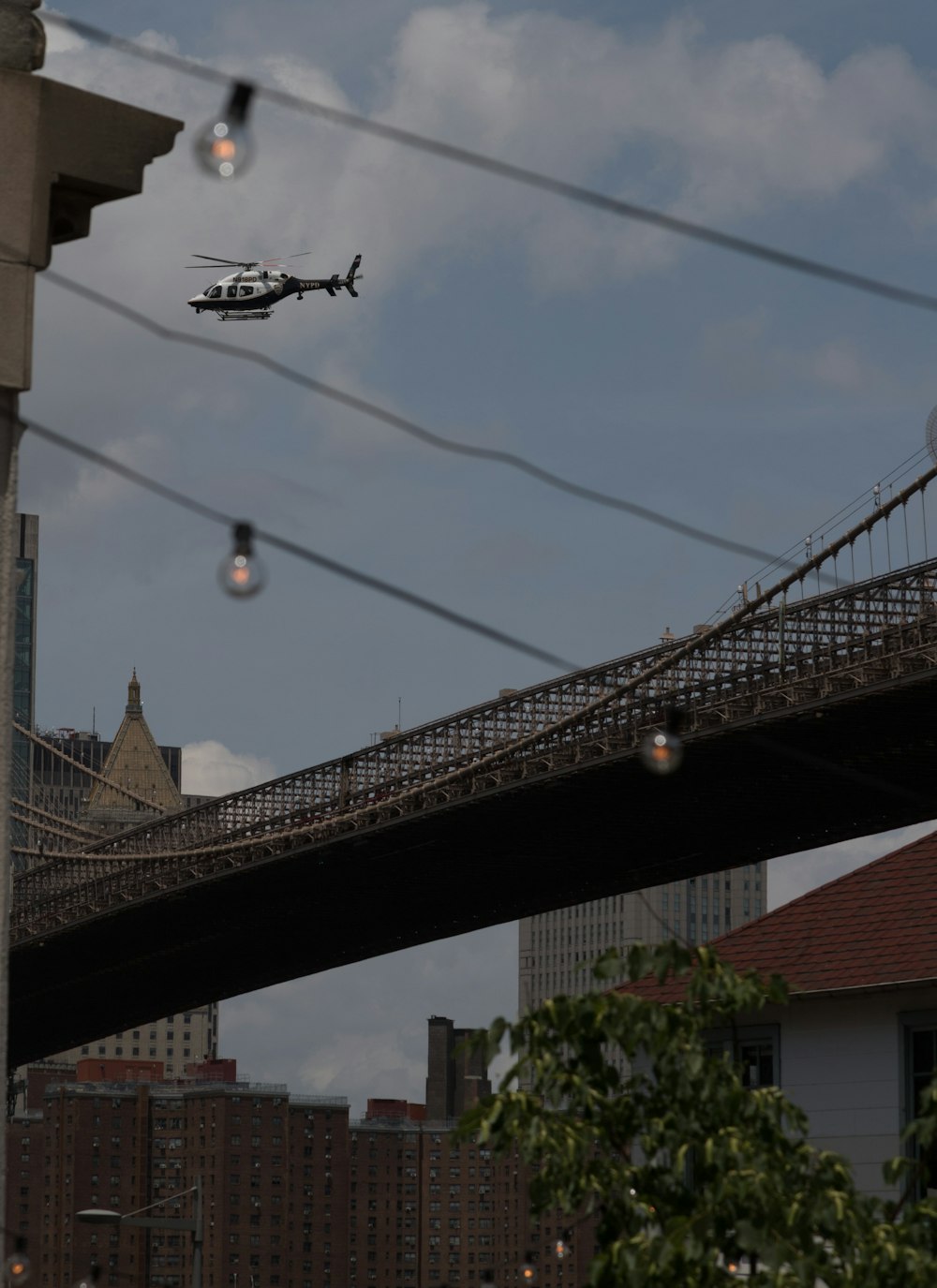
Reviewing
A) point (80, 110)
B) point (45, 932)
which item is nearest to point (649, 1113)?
point (80, 110)

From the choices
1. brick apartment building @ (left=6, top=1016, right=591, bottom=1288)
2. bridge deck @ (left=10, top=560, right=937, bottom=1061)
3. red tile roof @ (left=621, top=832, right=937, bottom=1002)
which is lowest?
brick apartment building @ (left=6, top=1016, right=591, bottom=1288)

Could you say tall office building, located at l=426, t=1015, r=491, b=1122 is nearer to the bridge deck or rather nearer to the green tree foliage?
the bridge deck

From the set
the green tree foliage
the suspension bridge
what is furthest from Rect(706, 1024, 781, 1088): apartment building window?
the suspension bridge

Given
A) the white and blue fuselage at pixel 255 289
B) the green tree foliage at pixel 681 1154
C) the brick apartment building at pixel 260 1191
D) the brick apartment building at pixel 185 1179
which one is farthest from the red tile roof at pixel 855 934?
the brick apartment building at pixel 185 1179

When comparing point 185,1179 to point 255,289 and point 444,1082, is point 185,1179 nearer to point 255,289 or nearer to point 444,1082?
point 444,1082

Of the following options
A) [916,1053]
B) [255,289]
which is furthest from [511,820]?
[916,1053]
